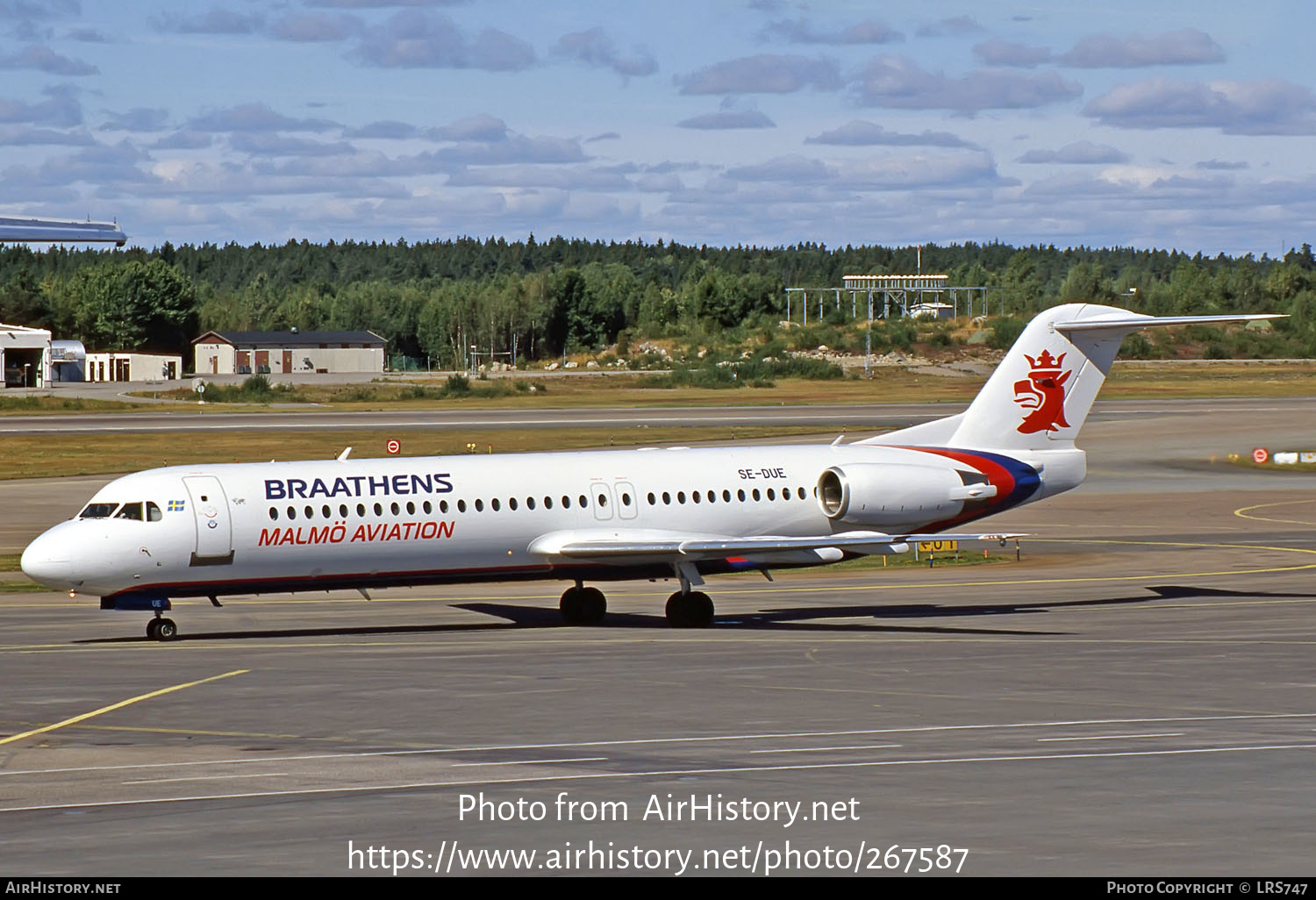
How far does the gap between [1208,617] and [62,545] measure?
23.4 metres

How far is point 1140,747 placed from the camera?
21734 mm

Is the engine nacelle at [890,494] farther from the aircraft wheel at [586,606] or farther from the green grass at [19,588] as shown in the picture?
the green grass at [19,588]

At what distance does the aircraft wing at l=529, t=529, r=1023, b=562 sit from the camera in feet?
117

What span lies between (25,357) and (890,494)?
15090 cm

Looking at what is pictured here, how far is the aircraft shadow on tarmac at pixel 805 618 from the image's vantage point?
118 ft

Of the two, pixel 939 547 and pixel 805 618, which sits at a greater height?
pixel 805 618

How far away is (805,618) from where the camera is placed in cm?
3856

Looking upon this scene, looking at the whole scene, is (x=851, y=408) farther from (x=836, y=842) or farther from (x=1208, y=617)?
(x=836, y=842)

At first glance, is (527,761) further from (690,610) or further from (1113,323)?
(1113,323)

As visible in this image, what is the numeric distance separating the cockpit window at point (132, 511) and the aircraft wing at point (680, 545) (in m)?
7.80

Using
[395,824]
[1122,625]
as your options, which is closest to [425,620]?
[1122,625]

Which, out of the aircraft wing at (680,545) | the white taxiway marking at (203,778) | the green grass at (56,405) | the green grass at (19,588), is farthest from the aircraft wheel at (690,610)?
the green grass at (56,405)

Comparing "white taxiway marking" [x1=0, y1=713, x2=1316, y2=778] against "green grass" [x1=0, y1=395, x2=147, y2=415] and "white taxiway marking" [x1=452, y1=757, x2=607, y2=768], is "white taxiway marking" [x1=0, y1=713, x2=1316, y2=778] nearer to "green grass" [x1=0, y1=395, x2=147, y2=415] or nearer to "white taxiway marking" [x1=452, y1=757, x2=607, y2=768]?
"white taxiway marking" [x1=452, y1=757, x2=607, y2=768]

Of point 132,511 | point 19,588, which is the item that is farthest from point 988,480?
point 19,588
